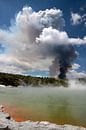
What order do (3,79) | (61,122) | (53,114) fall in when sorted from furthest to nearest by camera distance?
(3,79) < (53,114) < (61,122)

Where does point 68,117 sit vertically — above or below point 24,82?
below

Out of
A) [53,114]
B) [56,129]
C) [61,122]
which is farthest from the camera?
[53,114]

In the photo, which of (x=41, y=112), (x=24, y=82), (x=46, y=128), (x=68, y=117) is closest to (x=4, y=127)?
(x=46, y=128)

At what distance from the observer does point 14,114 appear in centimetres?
3231

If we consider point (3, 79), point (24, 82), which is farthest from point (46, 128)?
point (24, 82)

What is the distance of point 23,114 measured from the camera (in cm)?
3198

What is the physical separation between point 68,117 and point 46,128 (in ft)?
35.6

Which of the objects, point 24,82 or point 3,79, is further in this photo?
point 24,82

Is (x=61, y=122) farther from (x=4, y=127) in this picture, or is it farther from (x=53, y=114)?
(x=4, y=127)

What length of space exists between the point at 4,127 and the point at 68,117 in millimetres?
14457

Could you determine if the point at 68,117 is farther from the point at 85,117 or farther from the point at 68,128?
the point at 68,128

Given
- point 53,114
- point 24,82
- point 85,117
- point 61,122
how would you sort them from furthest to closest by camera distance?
point 24,82 < point 53,114 < point 85,117 < point 61,122

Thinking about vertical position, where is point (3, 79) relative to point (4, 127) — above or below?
above

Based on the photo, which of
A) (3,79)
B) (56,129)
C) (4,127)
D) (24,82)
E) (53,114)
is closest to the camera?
(4,127)
